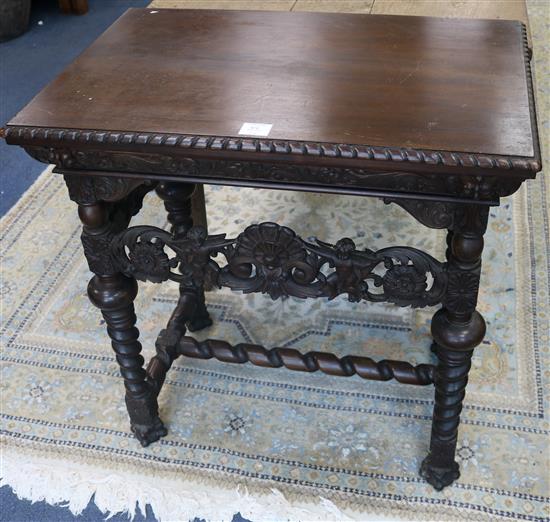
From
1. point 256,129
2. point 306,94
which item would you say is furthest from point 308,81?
point 256,129

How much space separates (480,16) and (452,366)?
93cm

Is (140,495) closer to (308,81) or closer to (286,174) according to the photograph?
(286,174)

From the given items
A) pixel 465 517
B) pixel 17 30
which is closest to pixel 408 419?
pixel 465 517

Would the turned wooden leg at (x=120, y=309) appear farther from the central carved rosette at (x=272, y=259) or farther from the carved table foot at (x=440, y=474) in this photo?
the carved table foot at (x=440, y=474)

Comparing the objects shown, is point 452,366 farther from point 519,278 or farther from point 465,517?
point 519,278

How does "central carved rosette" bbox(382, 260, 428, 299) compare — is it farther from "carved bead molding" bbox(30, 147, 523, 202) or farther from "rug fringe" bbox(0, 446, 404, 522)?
"rug fringe" bbox(0, 446, 404, 522)

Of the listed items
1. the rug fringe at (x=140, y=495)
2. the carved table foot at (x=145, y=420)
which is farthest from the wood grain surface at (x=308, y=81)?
the rug fringe at (x=140, y=495)

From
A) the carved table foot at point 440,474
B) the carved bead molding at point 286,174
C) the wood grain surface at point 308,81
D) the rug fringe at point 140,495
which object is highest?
the wood grain surface at point 308,81

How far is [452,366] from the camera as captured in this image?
1.22 meters

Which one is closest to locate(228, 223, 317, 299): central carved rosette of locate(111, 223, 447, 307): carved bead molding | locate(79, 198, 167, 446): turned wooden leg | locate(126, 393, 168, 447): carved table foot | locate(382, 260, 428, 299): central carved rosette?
locate(111, 223, 447, 307): carved bead molding

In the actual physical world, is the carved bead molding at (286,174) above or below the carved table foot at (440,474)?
above

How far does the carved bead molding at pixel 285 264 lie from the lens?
111 cm

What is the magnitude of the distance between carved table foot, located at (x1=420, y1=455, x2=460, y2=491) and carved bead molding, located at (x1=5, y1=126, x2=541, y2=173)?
2.27 feet

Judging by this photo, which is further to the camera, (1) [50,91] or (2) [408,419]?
(2) [408,419]
